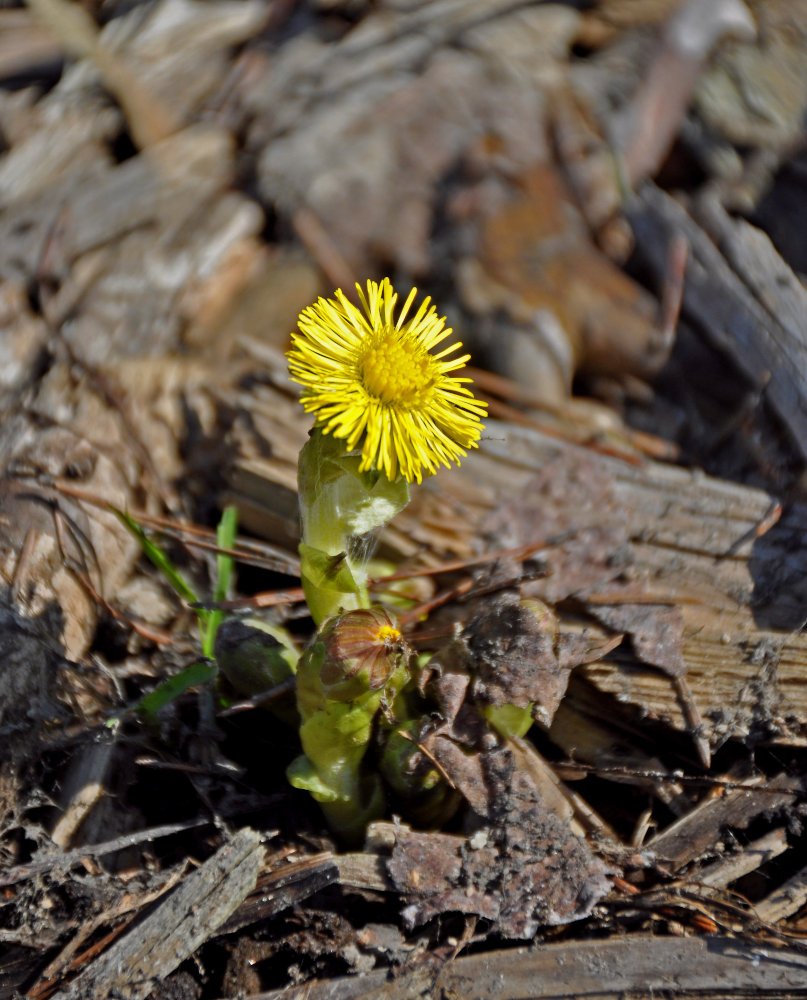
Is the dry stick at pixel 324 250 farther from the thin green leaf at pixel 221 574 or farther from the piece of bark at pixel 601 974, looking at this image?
the piece of bark at pixel 601 974

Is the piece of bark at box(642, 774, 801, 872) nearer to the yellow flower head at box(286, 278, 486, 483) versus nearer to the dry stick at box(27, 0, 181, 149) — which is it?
the yellow flower head at box(286, 278, 486, 483)

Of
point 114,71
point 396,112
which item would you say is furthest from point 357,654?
point 114,71

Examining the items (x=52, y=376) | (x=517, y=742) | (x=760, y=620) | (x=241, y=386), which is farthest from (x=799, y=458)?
(x=52, y=376)

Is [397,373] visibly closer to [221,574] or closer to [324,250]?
[221,574]

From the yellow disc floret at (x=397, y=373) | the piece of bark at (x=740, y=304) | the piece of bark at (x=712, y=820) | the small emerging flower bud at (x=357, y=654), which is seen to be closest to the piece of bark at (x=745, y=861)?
the piece of bark at (x=712, y=820)

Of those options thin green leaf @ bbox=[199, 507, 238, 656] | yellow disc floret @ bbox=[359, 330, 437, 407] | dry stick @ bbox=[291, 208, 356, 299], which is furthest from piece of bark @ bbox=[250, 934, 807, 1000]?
dry stick @ bbox=[291, 208, 356, 299]

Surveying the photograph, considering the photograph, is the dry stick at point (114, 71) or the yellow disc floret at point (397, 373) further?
the dry stick at point (114, 71)
